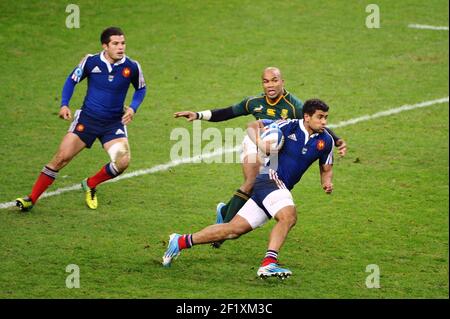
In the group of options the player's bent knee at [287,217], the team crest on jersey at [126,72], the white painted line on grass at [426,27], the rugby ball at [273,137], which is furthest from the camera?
the white painted line on grass at [426,27]

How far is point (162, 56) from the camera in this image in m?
22.0

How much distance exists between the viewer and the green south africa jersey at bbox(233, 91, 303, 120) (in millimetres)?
12695

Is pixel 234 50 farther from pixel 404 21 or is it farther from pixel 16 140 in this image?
pixel 16 140

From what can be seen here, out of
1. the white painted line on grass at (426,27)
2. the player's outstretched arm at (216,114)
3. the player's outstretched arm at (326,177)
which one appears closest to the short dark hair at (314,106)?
the player's outstretched arm at (326,177)

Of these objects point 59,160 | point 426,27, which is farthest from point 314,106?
point 426,27

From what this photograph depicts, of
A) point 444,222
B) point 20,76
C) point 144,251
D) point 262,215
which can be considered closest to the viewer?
point 262,215

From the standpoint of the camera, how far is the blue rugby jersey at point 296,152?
37.9 feet

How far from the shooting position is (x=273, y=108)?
12.8m

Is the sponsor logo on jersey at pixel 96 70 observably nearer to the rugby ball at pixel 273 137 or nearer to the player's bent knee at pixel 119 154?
the player's bent knee at pixel 119 154

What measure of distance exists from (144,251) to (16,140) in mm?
5620

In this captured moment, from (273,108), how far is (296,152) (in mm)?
1326

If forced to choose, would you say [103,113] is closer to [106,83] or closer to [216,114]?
[106,83]

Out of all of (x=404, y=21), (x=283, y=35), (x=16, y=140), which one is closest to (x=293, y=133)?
(x=16, y=140)

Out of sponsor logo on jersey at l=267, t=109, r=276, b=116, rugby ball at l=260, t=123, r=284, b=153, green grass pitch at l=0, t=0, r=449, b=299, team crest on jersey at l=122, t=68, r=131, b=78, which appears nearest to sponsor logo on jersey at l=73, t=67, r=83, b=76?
team crest on jersey at l=122, t=68, r=131, b=78
